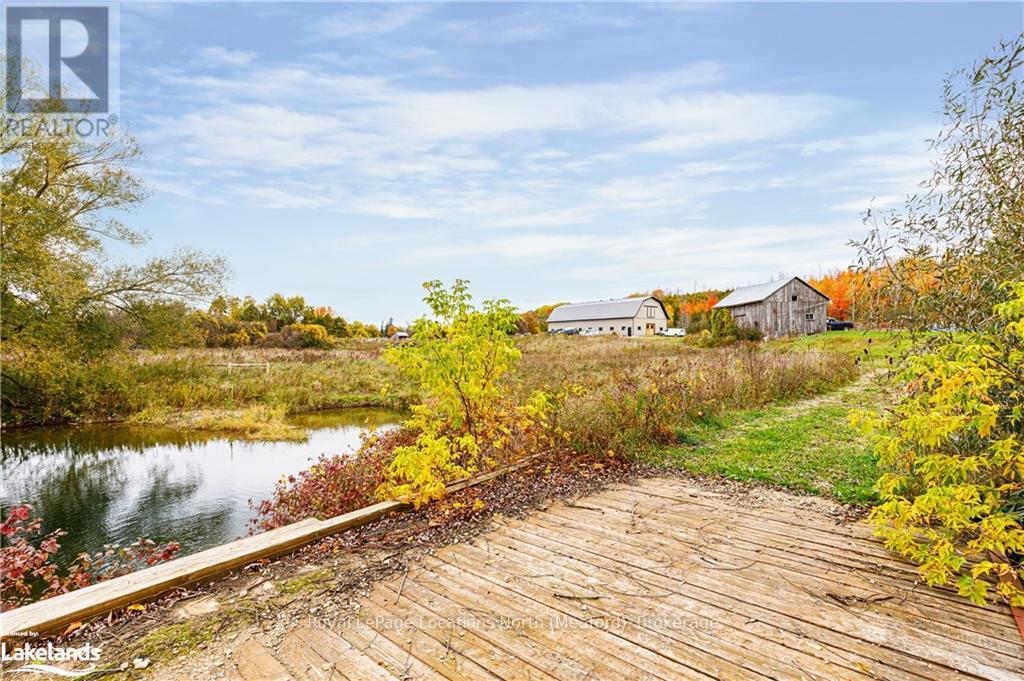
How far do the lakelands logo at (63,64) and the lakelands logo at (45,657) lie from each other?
28.5 ft

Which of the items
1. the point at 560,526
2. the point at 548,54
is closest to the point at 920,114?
the point at 560,526

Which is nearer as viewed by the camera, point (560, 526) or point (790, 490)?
point (560, 526)

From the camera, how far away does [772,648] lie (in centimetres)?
221

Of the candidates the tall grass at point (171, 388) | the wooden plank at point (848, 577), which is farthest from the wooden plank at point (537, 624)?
the tall grass at point (171, 388)

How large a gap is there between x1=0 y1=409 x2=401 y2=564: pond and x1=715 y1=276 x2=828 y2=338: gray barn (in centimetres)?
2551

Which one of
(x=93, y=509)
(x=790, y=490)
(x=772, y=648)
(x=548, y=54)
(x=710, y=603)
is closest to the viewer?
(x=772, y=648)

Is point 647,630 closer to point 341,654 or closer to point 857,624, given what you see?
point 857,624

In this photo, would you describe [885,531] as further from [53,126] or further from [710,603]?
[53,126]

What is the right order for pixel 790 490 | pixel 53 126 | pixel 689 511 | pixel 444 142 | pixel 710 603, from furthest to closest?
pixel 444 142 → pixel 53 126 → pixel 790 490 → pixel 689 511 → pixel 710 603

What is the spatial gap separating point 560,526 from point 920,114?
4538 mm

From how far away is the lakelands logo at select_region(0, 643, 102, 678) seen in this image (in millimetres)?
2119

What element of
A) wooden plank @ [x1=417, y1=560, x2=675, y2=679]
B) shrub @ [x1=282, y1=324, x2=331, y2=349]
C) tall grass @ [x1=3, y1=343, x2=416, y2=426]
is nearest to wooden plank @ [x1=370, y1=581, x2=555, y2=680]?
wooden plank @ [x1=417, y1=560, x2=675, y2=679]

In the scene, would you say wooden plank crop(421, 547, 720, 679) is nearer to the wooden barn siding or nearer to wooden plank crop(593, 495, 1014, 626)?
wooden plank crop(593, 495, 1014, 626)

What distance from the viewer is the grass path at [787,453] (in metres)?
4.72
